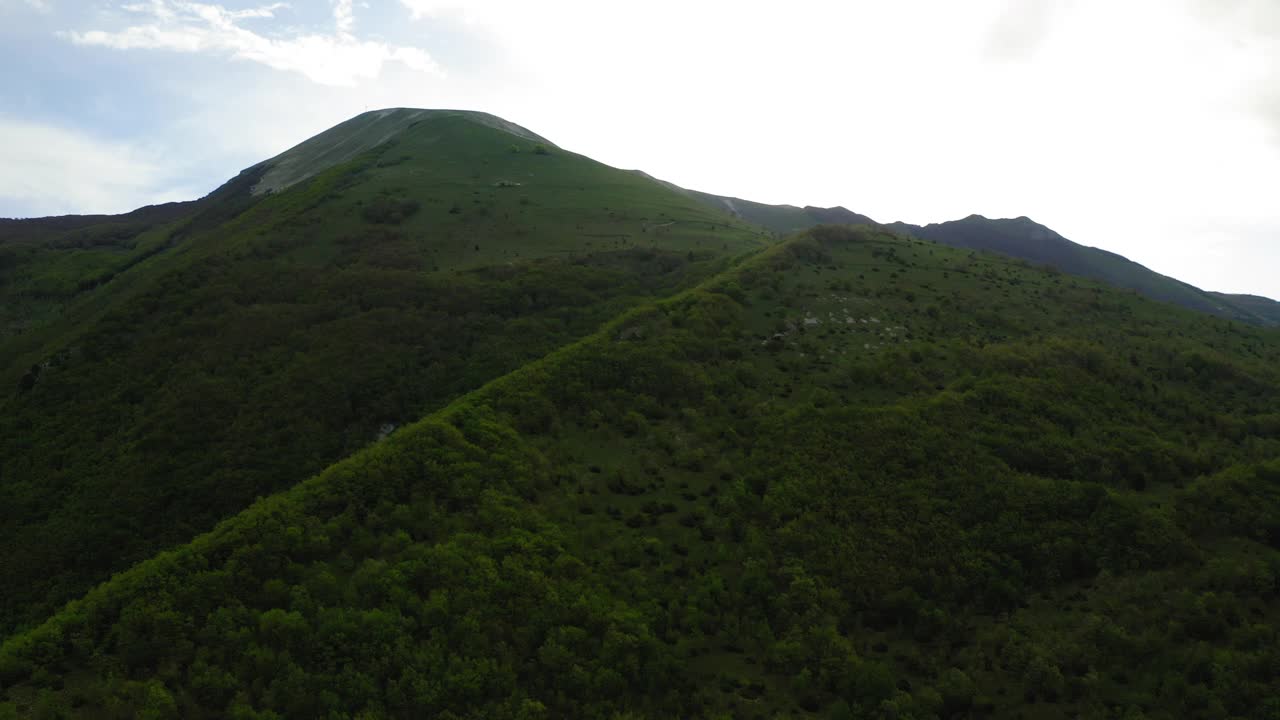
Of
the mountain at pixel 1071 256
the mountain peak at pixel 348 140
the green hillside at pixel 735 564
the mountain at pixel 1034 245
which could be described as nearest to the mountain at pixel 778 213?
the mountain at pixel 1034 245

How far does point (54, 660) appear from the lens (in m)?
13.4

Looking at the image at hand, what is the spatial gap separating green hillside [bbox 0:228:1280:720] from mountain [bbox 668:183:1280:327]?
93104 mm

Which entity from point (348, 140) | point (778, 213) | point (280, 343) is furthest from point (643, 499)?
point (778, 213)

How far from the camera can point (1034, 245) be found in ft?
463

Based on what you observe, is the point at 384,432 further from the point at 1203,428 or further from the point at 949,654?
the point at 1203,428

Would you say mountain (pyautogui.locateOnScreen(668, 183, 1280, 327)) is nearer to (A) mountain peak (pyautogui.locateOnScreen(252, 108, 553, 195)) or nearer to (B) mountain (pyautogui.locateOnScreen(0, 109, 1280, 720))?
(A) mountain peak (pyautogui.locateOnScreen(252, 108, 553, 195))

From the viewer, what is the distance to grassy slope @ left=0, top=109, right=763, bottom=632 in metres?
26.8

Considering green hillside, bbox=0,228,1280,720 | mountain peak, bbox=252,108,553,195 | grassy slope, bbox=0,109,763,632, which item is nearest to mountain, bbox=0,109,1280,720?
green hillside, bbox=0,228,1280,720

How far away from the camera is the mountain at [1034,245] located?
385 ft

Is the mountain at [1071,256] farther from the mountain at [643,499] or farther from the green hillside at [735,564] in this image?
the green hillside at [735,564]

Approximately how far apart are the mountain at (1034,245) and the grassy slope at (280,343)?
68.9 m

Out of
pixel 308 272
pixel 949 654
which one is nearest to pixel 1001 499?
pixel 949 654

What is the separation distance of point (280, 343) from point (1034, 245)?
152 meters

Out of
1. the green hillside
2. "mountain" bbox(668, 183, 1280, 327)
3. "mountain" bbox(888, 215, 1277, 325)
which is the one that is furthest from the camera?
"mountain" bbox(668, 183, 1280, 327)
